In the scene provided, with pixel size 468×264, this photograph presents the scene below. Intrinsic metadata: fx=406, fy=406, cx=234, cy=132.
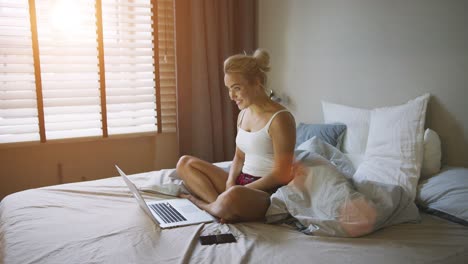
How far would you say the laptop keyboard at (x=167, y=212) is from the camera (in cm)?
184

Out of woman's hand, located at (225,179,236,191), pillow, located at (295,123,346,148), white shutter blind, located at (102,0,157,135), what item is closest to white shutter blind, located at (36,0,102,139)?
white shutter blind, located at (102,0,157,135)

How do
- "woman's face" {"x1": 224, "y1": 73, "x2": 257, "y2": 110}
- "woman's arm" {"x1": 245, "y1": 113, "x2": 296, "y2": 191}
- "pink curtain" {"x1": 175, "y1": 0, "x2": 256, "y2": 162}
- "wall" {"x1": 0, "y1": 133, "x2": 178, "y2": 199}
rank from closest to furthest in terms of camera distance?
1. "woman's arm" {"x1": 245, "y1": 113, "x2": 296, "y2": 191}
2. "woman's face" {"x1": 224, "y1": 73, "x2": 257, "y2": 110}
3. "wall" {"x1": 0, "y1": 133, "x2": 178, "y2": 199}
4. "pink curtain" {"x1": 175, "y1": 0, "x2": 256, "y2": 162}

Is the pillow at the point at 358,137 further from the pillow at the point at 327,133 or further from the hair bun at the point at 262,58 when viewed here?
the hair bun at the point at 262,58

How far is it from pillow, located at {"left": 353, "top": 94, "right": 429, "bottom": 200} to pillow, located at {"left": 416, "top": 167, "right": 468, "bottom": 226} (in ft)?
0.20

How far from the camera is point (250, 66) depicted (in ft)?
6.79

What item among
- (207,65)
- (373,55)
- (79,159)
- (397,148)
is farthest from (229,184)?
(79,159)

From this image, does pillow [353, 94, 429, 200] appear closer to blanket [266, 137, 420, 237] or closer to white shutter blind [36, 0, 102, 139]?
blanket [266, 137, 420, 237]

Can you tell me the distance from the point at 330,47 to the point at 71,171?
2271 mm

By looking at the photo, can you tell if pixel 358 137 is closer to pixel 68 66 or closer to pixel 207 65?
pixel 207 65

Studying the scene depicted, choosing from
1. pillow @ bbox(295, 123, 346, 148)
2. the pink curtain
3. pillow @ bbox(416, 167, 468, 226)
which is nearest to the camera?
pillow @ bbox(416, 167, 468, 226)

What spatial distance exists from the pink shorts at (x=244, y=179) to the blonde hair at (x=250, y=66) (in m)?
0.50

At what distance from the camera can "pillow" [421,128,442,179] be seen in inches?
80.6

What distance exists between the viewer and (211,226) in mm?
1777

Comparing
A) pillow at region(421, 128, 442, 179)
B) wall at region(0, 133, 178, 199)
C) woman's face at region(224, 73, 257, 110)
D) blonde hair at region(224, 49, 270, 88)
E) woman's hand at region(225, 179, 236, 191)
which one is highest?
blonde hair at region(224, 49, 270, 88)
